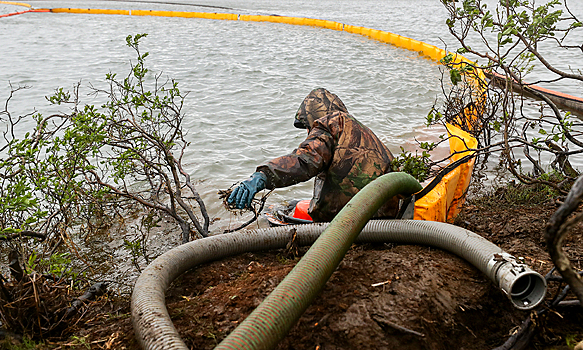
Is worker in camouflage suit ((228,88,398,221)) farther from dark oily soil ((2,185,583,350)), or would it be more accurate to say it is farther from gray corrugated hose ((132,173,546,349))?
dark oily soil ((2,185,583,350))

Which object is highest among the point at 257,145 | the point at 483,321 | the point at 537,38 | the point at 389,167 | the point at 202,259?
the point at 537,38

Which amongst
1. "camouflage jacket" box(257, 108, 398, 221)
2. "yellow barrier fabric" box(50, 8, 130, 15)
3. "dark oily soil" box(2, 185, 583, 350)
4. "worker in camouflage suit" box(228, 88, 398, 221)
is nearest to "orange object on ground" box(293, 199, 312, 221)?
"worker in camouflage suit" box(228, 88, 398, 221)

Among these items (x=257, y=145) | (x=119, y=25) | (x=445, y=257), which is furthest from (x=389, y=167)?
(x=119, y=25)

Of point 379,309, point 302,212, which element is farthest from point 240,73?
point 379,309

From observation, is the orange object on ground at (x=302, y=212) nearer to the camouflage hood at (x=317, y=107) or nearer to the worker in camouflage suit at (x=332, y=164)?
the worker in camouflage suit at (x=332, y=164)

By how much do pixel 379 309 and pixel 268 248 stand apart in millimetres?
1235

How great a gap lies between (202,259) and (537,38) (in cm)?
332

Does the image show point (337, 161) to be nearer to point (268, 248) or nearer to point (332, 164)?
point (332, 164)

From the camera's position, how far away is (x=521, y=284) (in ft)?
7.88

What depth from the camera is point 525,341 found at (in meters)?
2.18

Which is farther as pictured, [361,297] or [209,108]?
[209,108]

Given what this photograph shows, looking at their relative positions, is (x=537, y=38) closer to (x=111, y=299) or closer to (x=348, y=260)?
(x=348, y=260)

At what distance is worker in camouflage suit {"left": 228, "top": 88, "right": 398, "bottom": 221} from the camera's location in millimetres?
3377

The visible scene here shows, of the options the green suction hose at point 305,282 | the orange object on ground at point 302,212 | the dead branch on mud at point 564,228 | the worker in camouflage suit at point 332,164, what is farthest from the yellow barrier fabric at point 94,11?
the dead branch on mud at point 564,228
